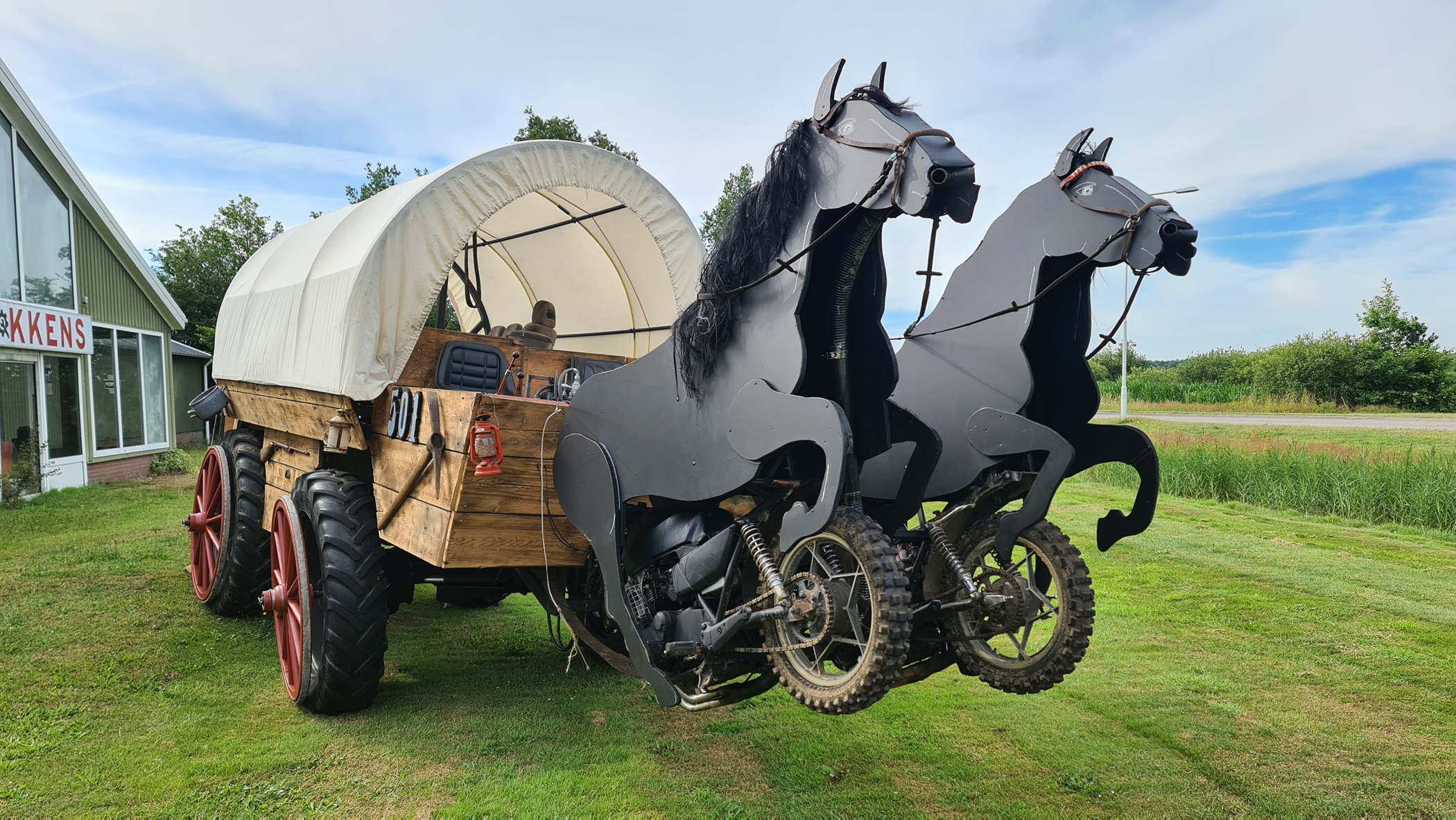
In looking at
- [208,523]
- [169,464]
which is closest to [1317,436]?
[208,523]

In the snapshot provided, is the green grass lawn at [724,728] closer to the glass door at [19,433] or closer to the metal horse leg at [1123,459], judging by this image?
the metal horse leg at [1123,459]

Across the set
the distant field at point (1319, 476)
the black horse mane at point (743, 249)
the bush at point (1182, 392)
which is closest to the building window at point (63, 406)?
the black horse mane at point (743, 249)

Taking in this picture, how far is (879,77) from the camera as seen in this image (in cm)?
256

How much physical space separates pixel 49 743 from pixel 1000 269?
455 cm

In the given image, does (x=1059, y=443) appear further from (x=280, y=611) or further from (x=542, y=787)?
(x=280, y=611)

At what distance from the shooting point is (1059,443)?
9.55ft

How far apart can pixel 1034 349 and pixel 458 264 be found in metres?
4.87

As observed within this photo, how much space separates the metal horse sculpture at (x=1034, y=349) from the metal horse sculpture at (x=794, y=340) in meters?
0.58

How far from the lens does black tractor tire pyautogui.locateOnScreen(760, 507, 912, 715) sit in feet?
7.48

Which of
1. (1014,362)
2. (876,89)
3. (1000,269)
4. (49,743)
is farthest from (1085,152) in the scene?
(49,743)

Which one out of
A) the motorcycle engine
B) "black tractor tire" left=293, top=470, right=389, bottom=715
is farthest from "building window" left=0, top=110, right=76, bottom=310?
the motorcycle engine

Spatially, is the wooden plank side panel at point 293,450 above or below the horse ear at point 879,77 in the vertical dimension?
below

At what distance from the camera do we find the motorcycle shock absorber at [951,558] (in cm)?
287

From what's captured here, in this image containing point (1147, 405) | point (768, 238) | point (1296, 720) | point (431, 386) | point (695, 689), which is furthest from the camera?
point (1147, 405)
